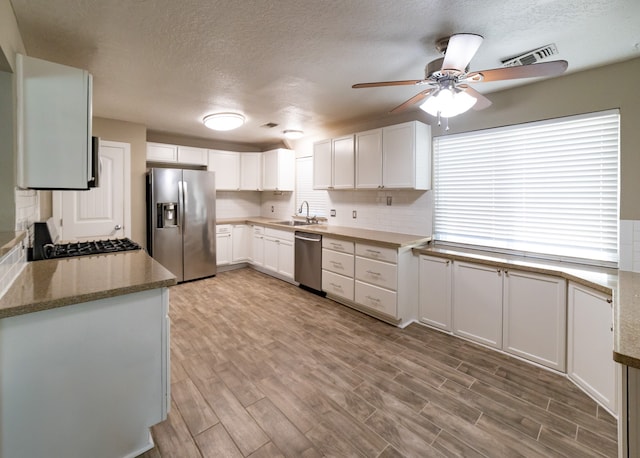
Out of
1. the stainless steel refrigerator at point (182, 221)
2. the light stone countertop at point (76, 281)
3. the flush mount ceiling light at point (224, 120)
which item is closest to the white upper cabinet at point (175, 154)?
the stainless steel refrigerator at point (182, 221)

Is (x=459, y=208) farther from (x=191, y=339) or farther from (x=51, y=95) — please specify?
(x=51, y=95)

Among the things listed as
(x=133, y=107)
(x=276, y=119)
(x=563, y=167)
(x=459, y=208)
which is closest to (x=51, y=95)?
(x=133, y=107)

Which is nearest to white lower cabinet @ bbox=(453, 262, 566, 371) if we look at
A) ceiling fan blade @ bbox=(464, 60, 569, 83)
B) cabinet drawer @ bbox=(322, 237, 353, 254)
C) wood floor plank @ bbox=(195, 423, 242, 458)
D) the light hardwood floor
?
the light hardwood floor

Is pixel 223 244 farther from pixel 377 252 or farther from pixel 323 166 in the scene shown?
pixel 377 252

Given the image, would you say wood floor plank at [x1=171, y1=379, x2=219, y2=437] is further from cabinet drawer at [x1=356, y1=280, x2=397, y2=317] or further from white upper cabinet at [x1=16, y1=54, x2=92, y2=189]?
cabinet drawer at [x1=356, y1=280, x2=397, y2=317]

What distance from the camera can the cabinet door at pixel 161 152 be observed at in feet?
15.2

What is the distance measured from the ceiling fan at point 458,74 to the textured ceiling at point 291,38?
0.67 ft

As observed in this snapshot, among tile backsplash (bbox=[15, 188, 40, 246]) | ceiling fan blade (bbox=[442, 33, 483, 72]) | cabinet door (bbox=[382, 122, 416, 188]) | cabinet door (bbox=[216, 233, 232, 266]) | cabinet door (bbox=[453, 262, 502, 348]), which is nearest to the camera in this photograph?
ceiling fan blade (bbox=[442, 33, 483, 72])

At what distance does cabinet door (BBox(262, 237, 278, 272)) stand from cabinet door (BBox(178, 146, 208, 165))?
1.74 meters

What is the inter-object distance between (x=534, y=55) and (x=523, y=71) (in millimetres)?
602

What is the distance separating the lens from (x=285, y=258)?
469 centimetres

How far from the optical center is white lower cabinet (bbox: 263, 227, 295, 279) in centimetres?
460

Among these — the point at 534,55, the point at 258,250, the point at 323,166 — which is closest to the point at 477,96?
the point at 534,55

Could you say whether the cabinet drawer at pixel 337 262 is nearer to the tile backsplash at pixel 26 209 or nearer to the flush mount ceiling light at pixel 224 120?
the flush mount ceiling light at pixel 224 120
